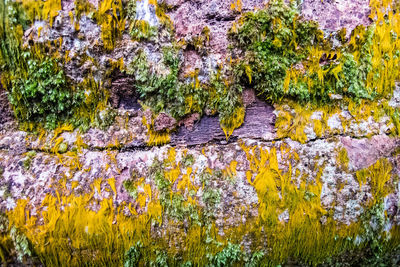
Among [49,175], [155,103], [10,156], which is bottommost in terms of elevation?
[49,175]

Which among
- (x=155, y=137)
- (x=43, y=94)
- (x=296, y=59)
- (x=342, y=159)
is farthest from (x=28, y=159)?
(x=342, y=159)

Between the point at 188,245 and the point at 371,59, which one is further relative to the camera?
the point at 371,59

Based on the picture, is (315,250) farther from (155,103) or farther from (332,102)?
(155,103)

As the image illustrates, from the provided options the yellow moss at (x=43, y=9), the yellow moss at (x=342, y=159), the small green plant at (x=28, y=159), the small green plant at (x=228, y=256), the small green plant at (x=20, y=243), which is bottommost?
the small green plant at (x=228, y=256)

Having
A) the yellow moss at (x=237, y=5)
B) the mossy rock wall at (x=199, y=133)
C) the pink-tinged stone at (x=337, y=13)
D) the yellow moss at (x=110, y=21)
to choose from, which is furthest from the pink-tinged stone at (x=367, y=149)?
the yellow moss at (x=110, y=21)

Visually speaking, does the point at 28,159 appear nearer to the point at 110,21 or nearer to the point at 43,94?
the point at 43,94

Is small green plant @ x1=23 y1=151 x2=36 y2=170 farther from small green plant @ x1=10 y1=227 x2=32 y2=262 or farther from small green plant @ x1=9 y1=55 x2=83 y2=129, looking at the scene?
small green plant @ x1=10 y1=227 x2=32 y2=262

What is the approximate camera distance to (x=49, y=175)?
5.90 ft

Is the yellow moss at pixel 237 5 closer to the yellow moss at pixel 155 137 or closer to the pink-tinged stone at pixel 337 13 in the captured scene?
the pink-tinged stone at pixel 337 13

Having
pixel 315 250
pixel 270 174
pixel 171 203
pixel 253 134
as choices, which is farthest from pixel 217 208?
pixel 315 250

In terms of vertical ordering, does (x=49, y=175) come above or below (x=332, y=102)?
below

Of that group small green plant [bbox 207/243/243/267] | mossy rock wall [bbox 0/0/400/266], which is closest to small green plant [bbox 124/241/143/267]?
mossy rock wall [bbox 0/0/400/266]

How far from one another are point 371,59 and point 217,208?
150 cm

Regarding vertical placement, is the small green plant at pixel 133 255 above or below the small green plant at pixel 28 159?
below
